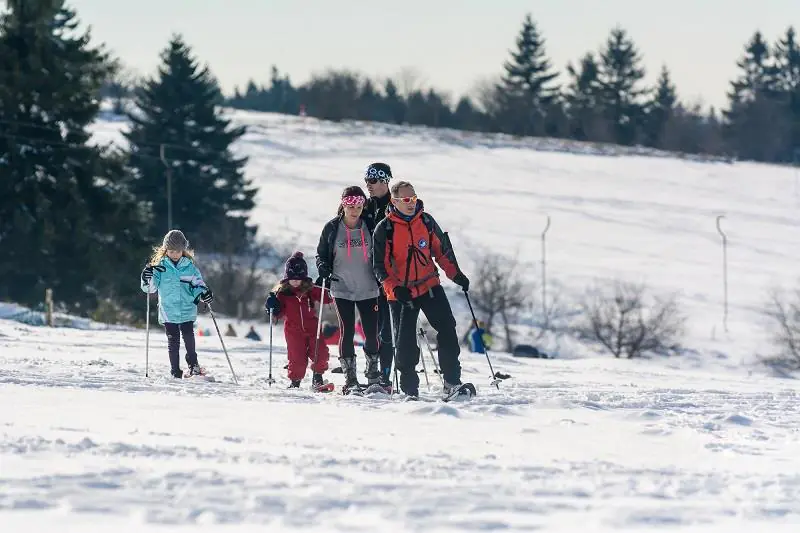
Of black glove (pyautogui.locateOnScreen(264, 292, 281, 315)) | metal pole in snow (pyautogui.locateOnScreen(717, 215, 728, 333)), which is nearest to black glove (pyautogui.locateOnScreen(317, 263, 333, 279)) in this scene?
black glove (pyautogui.locateOnScreen(264, 292, 281, 315))

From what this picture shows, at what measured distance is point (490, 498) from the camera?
17.7 ft

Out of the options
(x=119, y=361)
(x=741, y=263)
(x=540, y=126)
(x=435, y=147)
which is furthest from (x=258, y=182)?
(x=119, y=361)

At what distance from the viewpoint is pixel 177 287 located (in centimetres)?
1129

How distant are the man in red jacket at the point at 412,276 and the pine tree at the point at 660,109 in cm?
8366

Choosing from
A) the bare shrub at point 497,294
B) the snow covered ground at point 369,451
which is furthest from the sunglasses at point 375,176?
the bare shrub at point 497,294

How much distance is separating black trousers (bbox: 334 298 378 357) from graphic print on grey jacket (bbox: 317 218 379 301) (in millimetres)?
93

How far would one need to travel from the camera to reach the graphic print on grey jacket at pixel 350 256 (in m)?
9.82

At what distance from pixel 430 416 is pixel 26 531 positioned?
12.5ft

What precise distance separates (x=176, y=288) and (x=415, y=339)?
2.82 metres

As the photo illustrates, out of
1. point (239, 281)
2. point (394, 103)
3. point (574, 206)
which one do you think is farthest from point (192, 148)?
point (394, 103)

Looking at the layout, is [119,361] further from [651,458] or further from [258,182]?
[258,182]

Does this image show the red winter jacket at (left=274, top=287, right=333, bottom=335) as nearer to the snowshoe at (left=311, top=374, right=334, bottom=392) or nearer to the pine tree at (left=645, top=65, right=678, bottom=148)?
the snowshoe at (left=311, top=374, right=334, bottom=392)

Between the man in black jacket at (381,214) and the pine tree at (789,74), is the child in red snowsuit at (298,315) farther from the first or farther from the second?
the pine tree at (789,74)

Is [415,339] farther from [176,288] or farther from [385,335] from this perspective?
[176,288]
